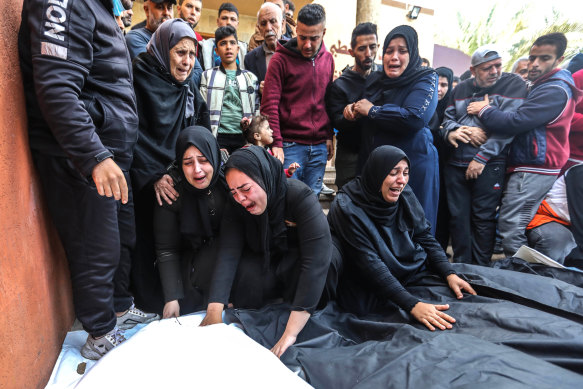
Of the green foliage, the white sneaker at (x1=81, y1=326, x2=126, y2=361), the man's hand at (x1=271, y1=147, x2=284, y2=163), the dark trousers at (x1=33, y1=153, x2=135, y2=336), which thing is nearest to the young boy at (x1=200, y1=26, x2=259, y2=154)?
the man's hand at (x1=271, y1=147, x2=284, y2=163)

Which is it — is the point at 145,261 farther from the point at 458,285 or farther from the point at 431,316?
the point at 458,285

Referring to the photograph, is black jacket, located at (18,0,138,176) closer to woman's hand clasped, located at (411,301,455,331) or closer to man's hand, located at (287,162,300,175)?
man's hand, located at (287,162,300,175)

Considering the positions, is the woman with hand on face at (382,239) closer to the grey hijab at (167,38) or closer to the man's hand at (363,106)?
the man's hand at (363,106)

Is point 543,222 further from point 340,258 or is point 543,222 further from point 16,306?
point 16,306

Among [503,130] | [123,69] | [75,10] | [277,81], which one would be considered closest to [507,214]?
[503,130]

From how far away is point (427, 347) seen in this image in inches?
56.9

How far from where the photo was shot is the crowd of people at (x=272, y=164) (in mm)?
1479

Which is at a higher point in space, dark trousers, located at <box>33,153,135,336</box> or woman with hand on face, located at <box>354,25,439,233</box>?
woman with hand on face, located at <box>354,25,439,233</box>

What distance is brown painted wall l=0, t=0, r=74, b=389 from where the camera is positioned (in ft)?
3.97

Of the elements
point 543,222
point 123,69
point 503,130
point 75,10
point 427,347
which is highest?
point 75,10

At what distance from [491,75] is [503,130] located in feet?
1.76

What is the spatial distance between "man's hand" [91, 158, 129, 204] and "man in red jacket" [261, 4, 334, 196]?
140 cm

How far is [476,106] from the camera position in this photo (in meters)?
2.86

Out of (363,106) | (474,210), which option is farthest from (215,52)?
(474,210)
